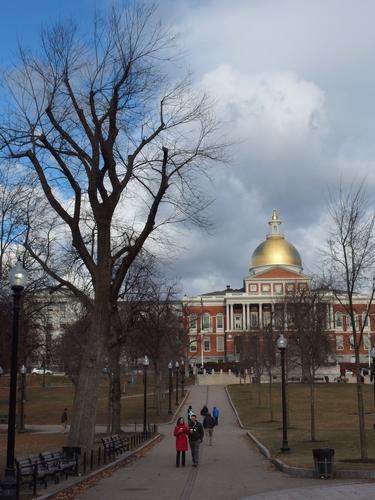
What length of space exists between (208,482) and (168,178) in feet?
29.5

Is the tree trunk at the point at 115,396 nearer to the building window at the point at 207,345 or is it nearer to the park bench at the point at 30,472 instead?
the park bench at the point at 30,472

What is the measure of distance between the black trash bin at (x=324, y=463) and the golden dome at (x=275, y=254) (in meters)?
115

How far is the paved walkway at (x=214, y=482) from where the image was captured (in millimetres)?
13609

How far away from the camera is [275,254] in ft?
432

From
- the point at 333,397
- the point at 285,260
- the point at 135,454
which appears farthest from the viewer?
the point at 285,260

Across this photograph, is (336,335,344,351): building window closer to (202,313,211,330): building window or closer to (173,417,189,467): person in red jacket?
(202,313,211,330): building window

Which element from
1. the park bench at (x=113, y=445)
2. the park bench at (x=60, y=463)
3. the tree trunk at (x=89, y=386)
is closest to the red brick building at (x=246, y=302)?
the park bench at (x=113, y=445)

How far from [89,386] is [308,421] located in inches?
1002

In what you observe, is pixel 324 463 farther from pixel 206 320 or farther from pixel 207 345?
pixel 206 320

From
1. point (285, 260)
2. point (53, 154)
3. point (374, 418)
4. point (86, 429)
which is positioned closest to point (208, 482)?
point (86, 429)

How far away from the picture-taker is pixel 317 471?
54.0 ft

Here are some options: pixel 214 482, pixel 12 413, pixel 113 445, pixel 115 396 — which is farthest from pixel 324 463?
pixel 115 396

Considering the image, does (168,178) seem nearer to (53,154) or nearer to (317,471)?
(53,154)

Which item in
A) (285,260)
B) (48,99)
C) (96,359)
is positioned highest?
(285,260)
